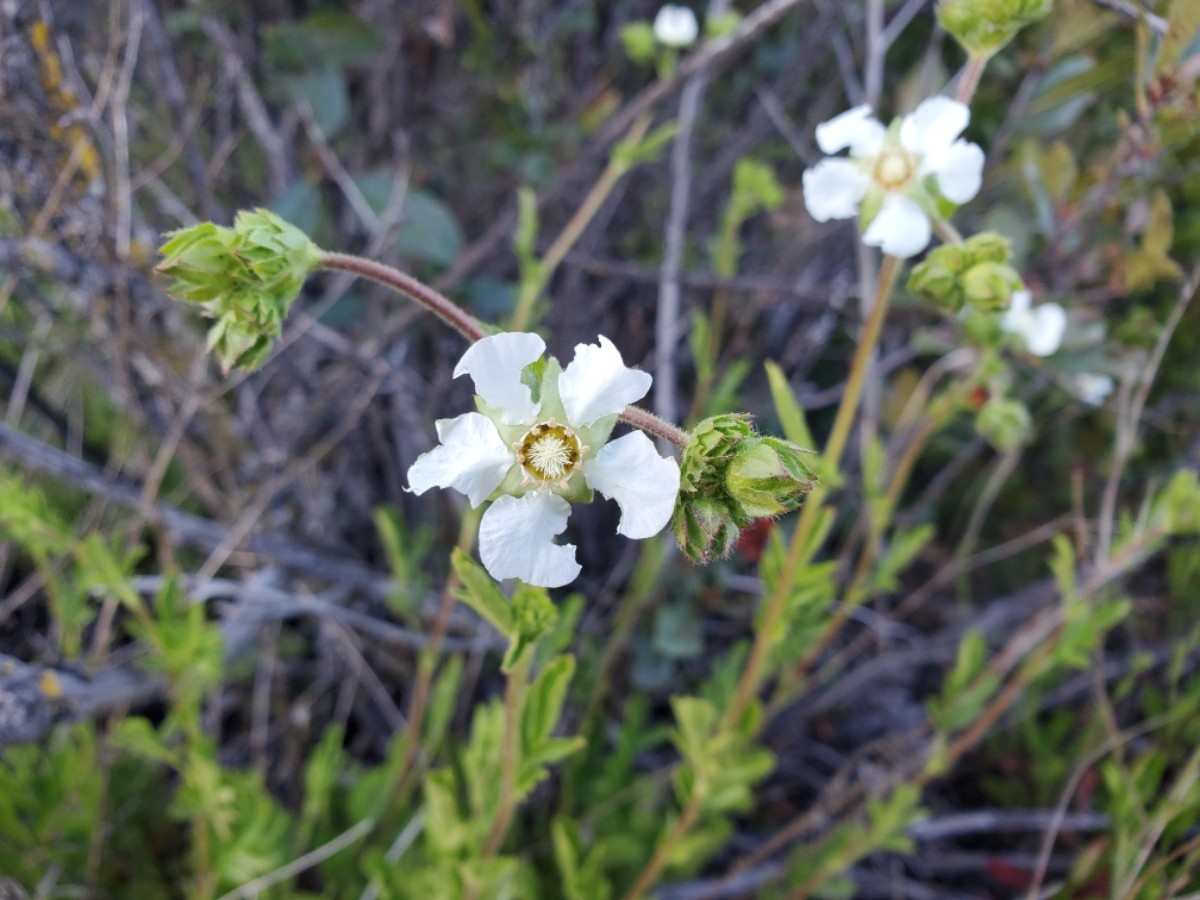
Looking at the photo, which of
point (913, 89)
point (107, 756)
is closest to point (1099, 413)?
point (913, 89)

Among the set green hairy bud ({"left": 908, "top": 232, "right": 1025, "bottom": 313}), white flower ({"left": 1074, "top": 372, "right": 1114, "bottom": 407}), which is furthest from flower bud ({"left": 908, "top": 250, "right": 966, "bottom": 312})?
white flower ({"left": 1074, "top": 372, "right": 1114, "bottom": 407})

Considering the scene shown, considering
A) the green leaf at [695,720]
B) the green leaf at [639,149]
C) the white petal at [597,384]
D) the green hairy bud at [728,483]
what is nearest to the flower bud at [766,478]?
the green hairy bud at [728,483]

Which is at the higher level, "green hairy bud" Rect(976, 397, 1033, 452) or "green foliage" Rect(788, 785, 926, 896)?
"green hairy bud" Rect(976, 397, 1033, 452)

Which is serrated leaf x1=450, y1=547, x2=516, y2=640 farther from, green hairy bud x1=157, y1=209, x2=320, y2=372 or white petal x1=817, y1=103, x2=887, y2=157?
white petal x1=817, y1=103, x2=887, y2=157

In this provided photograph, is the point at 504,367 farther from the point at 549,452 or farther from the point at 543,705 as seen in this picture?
the point at 543,705

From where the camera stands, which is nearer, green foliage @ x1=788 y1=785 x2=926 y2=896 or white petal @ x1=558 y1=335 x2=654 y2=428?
white petal @ x1=558 y1=335 x2=654 y2=428

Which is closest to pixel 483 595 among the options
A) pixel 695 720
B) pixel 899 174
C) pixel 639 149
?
pixel 695 720
